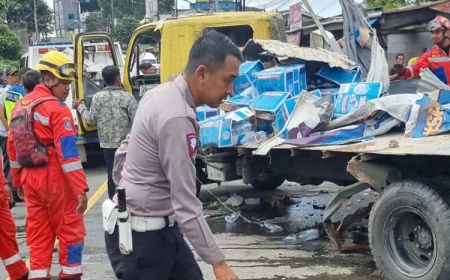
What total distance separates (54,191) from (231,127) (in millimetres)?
2364

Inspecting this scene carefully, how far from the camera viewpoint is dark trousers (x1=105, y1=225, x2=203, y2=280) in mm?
3117

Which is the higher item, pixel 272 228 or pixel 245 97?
pixel 245 97

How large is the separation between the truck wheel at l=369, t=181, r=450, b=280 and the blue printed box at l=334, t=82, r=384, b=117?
3.84ft

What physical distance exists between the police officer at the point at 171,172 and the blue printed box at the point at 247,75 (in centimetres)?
433

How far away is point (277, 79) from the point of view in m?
7.01

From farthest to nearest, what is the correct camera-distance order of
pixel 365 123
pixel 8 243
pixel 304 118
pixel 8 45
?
pixel 8 45 < pixel 304 118 < pixel 365 123 < pixel 8 243

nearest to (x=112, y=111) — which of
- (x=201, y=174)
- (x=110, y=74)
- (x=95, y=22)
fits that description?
(x=110, y=74)

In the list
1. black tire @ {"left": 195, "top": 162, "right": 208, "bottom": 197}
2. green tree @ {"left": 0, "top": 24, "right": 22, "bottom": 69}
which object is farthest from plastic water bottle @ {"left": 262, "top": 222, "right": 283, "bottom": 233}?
green tree @ {"left": 0, "top": 24, "right": 22, "bottom": 69}

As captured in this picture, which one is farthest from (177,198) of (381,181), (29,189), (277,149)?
(277,149)

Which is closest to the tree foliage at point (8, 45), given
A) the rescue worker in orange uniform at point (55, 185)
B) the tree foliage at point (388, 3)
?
the tree foliage at point (388, 3)

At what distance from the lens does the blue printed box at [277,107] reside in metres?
6.71

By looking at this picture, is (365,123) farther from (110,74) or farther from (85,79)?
(85,79)

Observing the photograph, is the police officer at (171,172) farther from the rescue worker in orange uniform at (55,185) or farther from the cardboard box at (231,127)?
the cardboard box at (231,127)

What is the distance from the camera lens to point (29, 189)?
5156 mm
